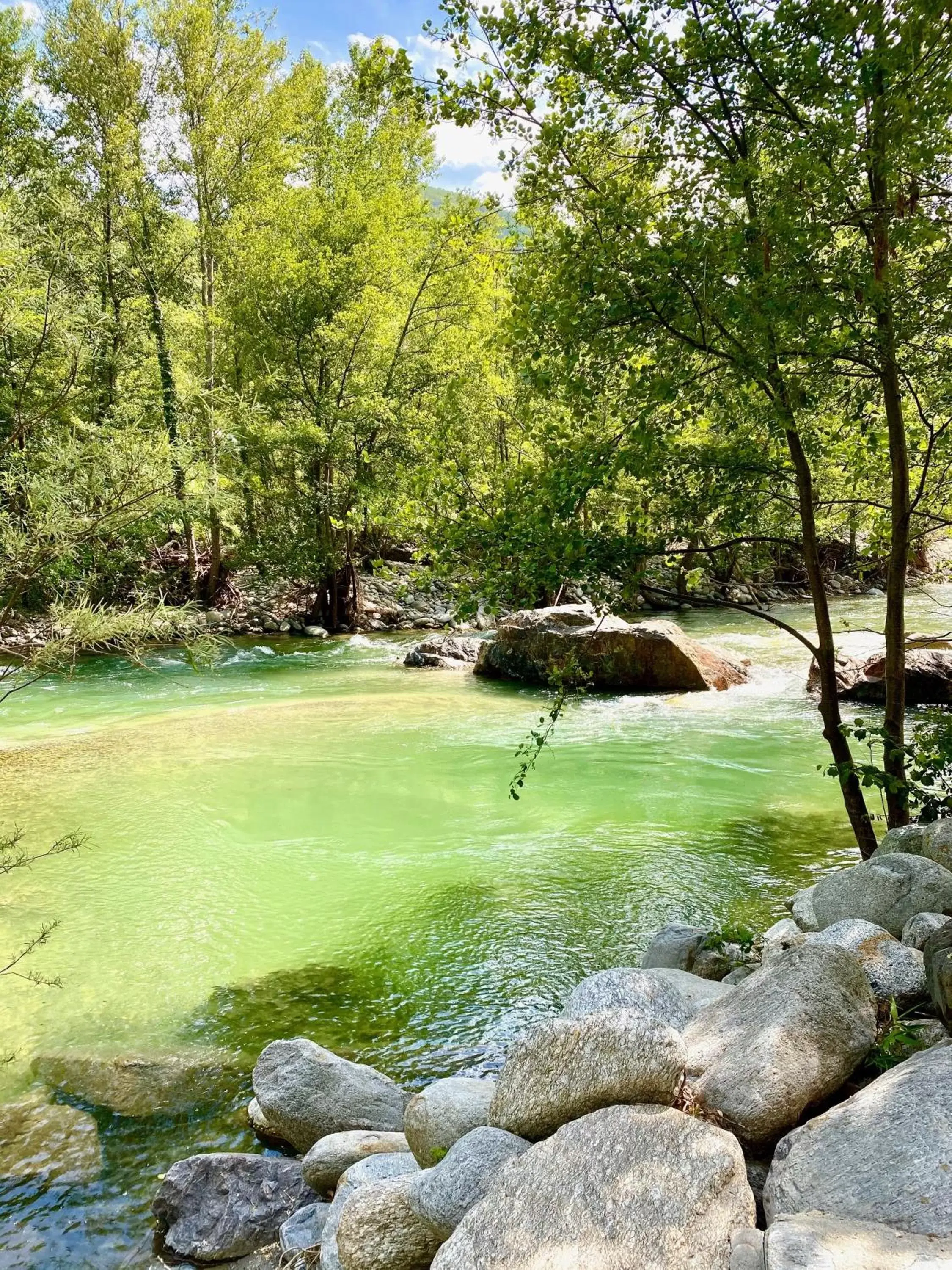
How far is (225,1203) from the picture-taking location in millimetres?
3463

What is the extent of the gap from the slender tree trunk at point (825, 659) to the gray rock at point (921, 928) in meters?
1.11

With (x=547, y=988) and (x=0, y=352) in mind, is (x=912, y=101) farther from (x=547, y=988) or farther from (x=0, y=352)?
(x=0, y=352)

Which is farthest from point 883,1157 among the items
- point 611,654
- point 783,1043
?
point 611,654

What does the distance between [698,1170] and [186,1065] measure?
318cm

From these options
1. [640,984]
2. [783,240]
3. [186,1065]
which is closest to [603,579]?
[783,240]

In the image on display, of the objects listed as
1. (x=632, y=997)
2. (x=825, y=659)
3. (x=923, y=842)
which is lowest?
(x=632, y=997)

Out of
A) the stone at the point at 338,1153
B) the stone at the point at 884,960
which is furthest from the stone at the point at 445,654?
the stone at the point at 338,1153

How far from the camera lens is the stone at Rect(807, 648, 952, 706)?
12078mm

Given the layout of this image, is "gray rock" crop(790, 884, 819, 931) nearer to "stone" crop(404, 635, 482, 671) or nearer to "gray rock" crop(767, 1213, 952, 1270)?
Result: "gray rock" crop(767, 1213, 952, 1270)

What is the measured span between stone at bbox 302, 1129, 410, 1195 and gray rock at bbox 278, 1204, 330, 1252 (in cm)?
13

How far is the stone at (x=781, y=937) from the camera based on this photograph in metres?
4.74

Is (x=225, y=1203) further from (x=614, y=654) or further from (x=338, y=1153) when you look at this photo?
(x=614, y=654)

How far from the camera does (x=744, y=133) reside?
15.4ft

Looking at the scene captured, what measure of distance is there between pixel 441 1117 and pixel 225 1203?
100 cm
